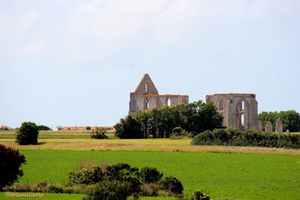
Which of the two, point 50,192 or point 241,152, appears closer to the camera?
point 50,192

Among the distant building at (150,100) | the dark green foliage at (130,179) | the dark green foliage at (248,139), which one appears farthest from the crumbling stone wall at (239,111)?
the dark green foliage at (130,179)

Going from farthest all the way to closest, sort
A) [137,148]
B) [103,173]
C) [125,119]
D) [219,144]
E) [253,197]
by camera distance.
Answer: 1. [125,119]
2. [219,144]
3. [137,148]
4. [103,173]
5. [253,197]

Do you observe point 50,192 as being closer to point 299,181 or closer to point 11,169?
point 11,169

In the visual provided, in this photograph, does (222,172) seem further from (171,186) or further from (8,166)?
(8,166)

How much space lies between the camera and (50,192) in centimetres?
2683

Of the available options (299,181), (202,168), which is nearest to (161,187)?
(299,181)

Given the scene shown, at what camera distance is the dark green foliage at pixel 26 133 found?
6962 centimetres

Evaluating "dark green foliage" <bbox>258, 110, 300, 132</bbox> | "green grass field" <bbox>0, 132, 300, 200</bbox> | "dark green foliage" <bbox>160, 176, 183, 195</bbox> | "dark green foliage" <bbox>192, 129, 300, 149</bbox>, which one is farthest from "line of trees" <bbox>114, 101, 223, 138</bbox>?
"dark green foliage" <bbox>160, 176, 183, 195</bbox>

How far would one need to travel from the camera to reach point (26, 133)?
69750 millimetres

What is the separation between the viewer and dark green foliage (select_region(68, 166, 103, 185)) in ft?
90.9

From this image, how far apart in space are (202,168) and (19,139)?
111 ft

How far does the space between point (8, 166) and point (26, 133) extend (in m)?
42.8

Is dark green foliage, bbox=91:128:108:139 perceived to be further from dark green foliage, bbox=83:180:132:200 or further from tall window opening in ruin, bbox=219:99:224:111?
dark green foliage, bbox=83:180:132:200

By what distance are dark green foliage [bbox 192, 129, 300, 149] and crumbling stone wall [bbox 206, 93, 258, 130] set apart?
24885 millimetres
